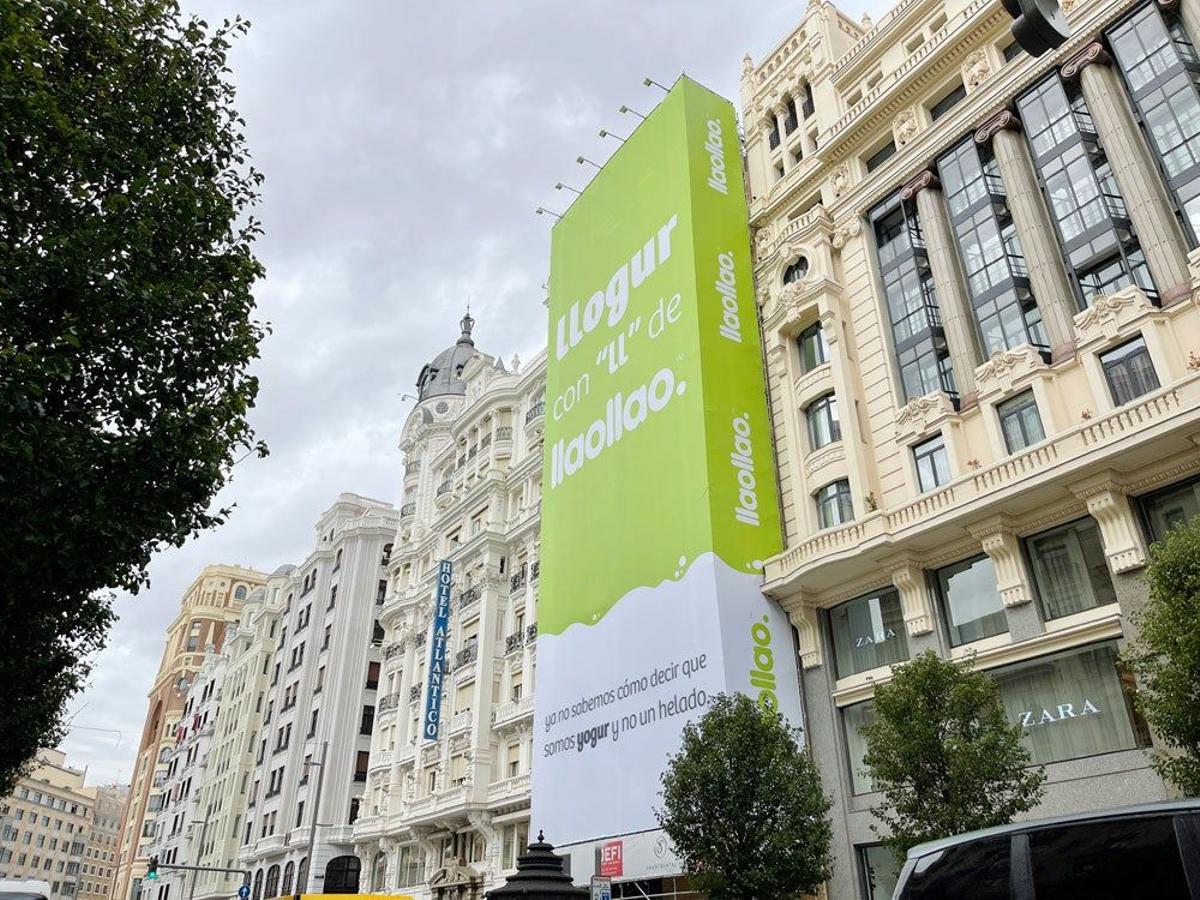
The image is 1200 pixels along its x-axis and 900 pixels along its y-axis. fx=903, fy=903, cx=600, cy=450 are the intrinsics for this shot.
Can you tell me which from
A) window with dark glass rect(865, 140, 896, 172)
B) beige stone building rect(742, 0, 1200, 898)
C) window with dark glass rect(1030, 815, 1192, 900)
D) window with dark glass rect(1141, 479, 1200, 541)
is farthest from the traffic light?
window with dark glass rect(865, 140, 896, 172)

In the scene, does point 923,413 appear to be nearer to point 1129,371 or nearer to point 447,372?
point 1129,371

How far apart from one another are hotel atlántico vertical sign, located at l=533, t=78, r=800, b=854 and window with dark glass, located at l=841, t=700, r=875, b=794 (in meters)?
1.45

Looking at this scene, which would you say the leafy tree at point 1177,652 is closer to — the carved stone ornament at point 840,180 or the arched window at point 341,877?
the carved stone ornament at point 840,180

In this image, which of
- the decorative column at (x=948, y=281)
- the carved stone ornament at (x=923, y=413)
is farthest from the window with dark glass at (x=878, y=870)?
the decorative column at (x=948, y=281)

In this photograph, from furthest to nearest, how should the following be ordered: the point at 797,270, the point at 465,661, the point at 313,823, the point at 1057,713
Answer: the point at 313,823 < the point at 465,661 < the point at 797,270 < the point at 1057,713

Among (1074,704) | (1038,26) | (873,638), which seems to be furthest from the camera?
(873,638)

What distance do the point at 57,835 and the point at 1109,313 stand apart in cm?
15582

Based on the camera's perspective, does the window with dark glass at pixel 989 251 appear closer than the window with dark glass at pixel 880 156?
Yes

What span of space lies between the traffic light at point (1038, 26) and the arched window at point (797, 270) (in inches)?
912

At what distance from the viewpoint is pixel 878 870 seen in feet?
69.7

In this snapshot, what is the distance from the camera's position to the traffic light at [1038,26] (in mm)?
6746

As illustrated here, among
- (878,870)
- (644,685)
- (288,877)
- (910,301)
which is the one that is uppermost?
(910,301)

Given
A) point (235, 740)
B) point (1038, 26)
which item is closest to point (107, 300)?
point (1038, 26)

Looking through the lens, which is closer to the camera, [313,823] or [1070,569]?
[1070,569]
